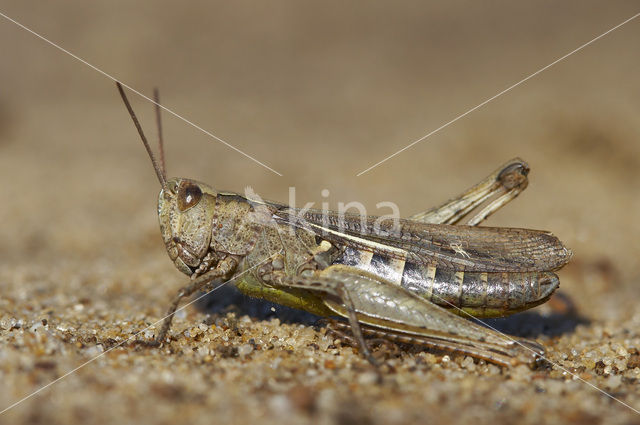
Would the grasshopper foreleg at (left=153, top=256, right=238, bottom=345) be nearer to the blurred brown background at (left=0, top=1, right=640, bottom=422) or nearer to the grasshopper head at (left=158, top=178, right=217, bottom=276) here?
the grasshopper head at (left=158, top=178, right=217, bottom=276)

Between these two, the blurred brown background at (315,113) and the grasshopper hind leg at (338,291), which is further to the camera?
the blurred brown background at (315,113)

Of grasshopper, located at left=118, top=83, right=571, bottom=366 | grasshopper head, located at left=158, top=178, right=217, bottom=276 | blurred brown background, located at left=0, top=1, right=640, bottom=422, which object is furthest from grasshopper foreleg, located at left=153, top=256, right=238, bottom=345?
blurred brown background, located at left=0, top=1, right=640, bottom=422

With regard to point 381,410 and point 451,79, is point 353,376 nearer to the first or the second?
point 381,410

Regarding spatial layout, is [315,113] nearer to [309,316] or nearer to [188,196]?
[309,316]

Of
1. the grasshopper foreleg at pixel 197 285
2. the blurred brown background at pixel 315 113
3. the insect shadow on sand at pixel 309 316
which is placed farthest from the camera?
the blurred brown background at pixel 315 113

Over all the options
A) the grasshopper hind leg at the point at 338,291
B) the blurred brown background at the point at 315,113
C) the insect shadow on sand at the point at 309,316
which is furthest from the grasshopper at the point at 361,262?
the blurred brown background at the point at 315,113

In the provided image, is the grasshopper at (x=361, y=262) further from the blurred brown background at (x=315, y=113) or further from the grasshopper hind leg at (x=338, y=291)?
the blurred brown background at (x=315, y=113)

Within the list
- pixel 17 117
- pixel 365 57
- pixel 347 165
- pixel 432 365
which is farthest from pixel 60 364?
pixel 365 57
